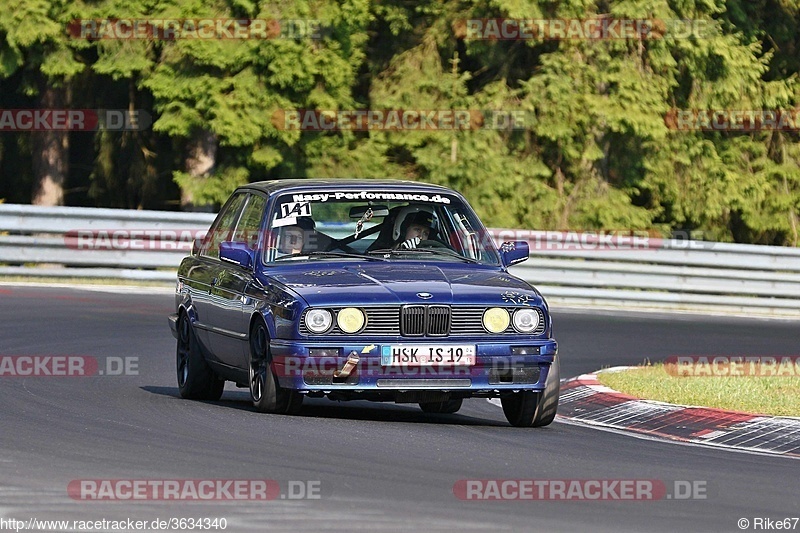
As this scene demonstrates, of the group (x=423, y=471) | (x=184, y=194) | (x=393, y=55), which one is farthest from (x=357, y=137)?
(x=423, y=471)

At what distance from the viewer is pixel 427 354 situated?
32.1 ft

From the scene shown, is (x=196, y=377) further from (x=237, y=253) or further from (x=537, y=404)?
(x=537, y=404)

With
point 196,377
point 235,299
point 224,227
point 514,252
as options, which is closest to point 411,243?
point 514,252

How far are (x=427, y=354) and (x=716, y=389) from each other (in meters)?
3.63

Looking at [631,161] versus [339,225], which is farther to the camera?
[631,161]

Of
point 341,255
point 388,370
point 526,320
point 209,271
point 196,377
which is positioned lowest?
point 196,377

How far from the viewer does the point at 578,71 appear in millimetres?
28859

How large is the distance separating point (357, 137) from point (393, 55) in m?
1.84

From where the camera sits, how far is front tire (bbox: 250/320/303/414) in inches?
398

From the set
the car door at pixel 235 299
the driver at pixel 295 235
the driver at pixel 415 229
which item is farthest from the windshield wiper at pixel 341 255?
the car door at pixel 235 299

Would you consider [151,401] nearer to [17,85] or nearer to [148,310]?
[148,310]

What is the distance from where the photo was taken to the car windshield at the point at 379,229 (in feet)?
35.8

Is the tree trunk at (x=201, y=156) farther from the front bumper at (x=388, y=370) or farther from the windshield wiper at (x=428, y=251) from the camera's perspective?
the front bumper at (x=388, y=370)

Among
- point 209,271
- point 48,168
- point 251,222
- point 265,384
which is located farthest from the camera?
point 48,168
